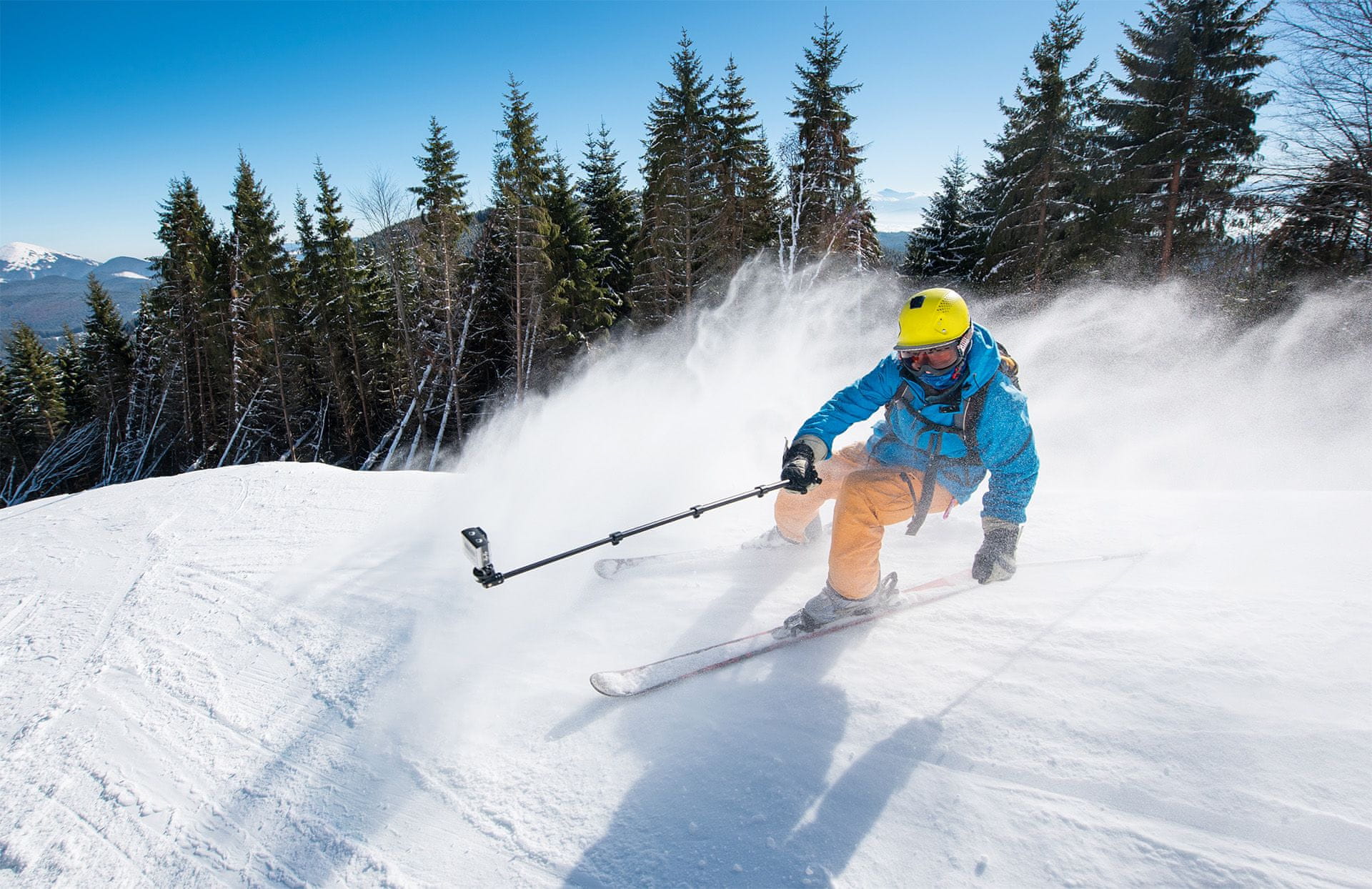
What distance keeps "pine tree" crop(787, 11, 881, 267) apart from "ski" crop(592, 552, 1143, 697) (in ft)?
55.9

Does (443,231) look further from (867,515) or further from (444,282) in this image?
(867,515)

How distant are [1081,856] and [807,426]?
8.06 feet

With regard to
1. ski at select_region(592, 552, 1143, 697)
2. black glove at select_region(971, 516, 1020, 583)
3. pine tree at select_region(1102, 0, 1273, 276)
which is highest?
pine tree at select_region(1102, 0, 1273, 276)

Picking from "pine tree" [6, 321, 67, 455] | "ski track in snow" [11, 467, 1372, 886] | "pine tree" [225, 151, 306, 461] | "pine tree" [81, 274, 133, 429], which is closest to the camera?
"ski track in snow" [11, 467, 1372, 886]

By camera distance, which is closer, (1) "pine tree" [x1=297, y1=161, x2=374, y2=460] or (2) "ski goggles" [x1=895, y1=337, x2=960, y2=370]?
(2) "ski goggles" [x1=895, y1=337, x2=960, y2=370]

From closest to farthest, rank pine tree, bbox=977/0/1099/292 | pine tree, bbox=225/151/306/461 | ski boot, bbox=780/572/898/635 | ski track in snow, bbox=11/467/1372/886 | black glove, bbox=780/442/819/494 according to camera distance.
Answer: ski track in snow, bbox=11/467/1372/886
ski boot, bbox=780/572/898/635
black glove, bbox=780/442/819/494
pine tree, bbox=977/0/1099/292
pine tree, bbox=225/151/306/461

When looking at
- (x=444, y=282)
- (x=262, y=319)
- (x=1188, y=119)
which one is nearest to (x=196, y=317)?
(x=262, y=319)

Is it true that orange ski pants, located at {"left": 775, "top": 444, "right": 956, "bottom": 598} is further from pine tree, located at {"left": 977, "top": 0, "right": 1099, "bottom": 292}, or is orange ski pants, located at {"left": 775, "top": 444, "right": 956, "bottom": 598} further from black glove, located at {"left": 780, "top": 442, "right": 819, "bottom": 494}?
pine tree, located at {"left": 977, "top": 0, "right": 1099, "bottom": 292}

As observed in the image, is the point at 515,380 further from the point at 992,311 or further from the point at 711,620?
the point at 711,620

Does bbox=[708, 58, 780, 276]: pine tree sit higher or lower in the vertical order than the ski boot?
higher

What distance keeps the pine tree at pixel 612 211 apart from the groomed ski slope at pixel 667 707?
833 inches

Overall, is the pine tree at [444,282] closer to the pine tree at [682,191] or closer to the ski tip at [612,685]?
the pine tree at [682,191]

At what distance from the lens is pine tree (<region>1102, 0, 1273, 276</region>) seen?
1337 cm

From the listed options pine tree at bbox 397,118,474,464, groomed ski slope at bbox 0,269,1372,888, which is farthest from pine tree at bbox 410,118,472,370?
groomed ski slope at bbox 0,269,1372,888
